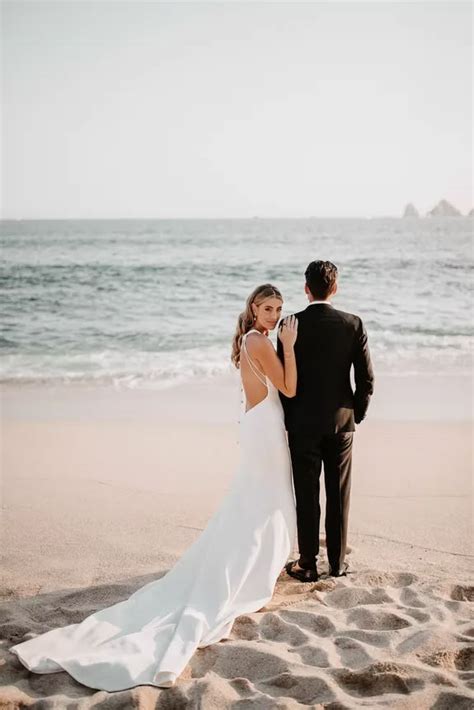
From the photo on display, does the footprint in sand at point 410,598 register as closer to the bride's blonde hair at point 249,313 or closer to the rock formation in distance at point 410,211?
the bride's blonde hair at point 249,313

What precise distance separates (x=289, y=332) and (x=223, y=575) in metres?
1.52

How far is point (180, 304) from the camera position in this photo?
21.6 metres

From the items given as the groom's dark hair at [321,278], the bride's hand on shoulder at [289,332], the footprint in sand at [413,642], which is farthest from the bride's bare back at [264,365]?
the footprint in sand at [413,642]

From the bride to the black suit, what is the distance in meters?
0.11

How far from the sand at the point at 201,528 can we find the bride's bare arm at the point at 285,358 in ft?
4.32

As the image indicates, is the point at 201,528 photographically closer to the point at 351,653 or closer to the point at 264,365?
the point at 264,365

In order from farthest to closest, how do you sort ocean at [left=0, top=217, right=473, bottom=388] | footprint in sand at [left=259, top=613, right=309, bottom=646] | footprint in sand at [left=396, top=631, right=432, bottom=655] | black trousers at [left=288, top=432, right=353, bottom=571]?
ocean at [left=0, top=217, right=473, bottom=388]
black trousers at [left=288, top=432, right=353, bottom=571]
footprint in sand at [left=259, top=613, right=309, bottom=646]
footprint in sand at [left=396, top=631, right=432, bottom=655]

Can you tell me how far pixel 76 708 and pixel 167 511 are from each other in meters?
2.87

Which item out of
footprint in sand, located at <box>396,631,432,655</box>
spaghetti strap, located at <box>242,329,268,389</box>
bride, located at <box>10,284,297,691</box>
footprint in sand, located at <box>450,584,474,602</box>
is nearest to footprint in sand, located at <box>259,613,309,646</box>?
bride, located at <box>10,284,297,691</box>

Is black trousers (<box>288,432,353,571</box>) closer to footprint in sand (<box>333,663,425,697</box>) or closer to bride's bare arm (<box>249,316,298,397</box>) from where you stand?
bride's bare arm (<box>249,316,298,397</box>)

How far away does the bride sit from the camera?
11.6 feet

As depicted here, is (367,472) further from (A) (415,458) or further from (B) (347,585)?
Result: (B) (347,585)

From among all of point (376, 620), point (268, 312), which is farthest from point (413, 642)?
point (268, 312)

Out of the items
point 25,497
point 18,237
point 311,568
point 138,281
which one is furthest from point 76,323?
point 18,237
